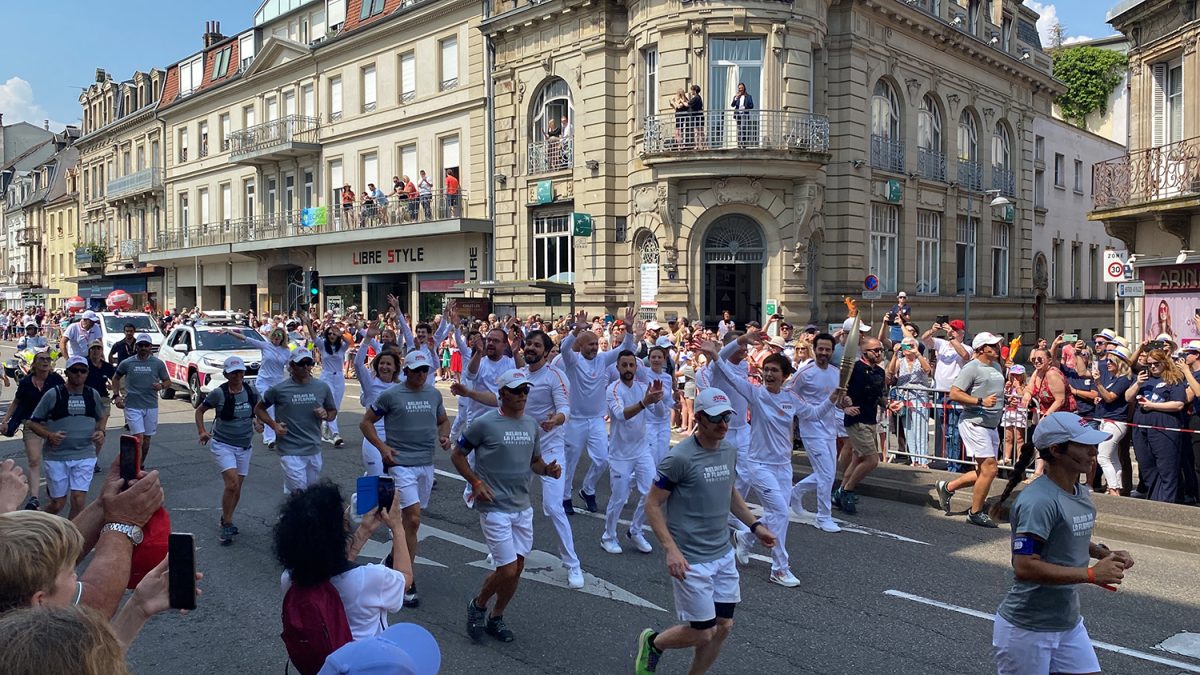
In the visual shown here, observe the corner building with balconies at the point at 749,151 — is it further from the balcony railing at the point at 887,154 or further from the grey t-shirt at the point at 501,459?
the grey t-shirt at the point at 501,459

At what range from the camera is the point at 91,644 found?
1.72 m

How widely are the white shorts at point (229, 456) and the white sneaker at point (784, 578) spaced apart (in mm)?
4997

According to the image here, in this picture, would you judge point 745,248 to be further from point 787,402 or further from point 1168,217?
point 787,402

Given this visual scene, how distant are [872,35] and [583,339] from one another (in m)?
18.7

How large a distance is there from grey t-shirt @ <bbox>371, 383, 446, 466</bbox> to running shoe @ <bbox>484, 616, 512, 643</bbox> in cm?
167

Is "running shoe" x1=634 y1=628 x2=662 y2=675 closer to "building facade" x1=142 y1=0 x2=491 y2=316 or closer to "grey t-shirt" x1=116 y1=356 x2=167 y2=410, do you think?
"grey t-shirt" x1=116 y1=356 x2=167 y2=410

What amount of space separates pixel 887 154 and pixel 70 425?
22.5 m

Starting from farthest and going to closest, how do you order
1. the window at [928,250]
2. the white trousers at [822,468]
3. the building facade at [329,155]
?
the building facade at [329,155]
the window at [928,250]
the white trousers at [822,468]

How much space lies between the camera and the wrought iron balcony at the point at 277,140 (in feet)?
115

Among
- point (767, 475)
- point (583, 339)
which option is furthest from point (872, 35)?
point (767, 475)

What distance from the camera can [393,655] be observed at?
199cm

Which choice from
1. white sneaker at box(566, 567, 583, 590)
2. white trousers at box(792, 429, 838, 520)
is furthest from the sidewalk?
white sneaker at box(566, 567, 583, 590)

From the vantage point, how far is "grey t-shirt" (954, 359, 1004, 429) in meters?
9.10

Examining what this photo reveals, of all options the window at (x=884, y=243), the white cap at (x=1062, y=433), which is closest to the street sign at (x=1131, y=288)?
the window at (x=884, y=243)
